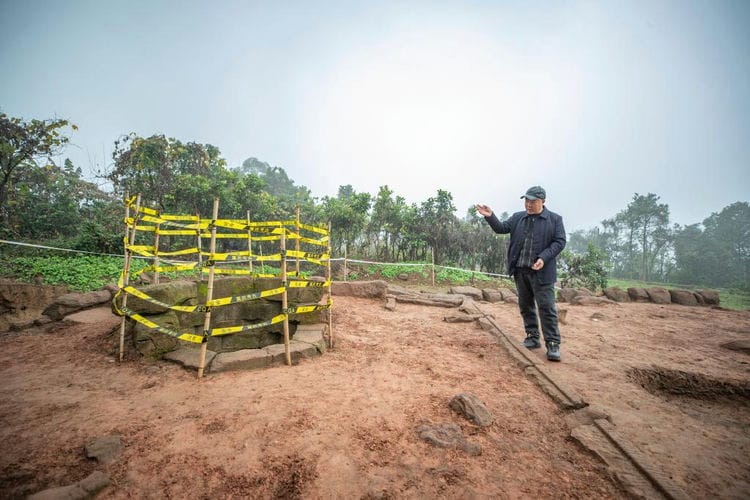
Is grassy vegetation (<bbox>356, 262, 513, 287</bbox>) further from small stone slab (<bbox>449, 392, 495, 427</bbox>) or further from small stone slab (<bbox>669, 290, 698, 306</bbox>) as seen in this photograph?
small stone slab (<bbox>449, 392, 495, 427</bbox>)

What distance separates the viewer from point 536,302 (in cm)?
374

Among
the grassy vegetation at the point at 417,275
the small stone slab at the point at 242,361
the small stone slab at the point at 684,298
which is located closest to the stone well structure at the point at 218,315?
the small stone slab at the point at 242,361

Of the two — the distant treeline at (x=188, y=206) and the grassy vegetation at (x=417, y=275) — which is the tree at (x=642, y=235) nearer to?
the distant treeline at (x=188, y=206)

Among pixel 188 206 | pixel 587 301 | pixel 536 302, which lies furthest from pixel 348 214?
pixel 536 302

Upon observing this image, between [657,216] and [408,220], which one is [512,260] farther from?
[657,216]

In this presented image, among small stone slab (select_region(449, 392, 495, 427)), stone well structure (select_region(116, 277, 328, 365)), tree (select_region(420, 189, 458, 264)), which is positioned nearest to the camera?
small stone slab (select_region(449, 392, 495, 427))

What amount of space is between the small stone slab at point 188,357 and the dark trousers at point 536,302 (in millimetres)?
4033

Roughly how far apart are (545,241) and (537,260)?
0.33 m

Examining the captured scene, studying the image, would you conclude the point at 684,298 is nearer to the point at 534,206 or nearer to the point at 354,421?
the point at 534,206

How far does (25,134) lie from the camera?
27.5 ft

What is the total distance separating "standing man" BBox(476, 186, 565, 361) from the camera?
11.8 ft

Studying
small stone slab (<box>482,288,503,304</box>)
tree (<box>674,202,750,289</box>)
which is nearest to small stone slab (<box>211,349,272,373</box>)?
small stone slab (<box>482,288,503,304</box>)

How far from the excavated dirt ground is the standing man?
0.46 meters

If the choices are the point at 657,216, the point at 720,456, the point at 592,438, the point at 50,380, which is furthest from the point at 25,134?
the point at 657,216
